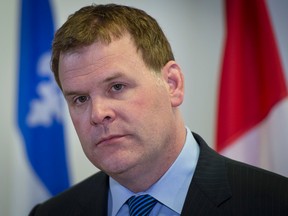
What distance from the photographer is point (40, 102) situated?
2.28m

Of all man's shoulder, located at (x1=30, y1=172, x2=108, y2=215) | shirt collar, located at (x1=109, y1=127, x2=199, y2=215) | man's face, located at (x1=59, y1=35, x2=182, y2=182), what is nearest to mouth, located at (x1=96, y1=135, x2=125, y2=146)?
man's face, located at (x1=59, y1=35, x2=182, y2=182)

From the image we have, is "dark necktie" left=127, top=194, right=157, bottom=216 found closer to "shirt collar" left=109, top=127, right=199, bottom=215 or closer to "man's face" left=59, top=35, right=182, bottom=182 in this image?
"shirt collar" left=109, top=127, right=199, bottom=215

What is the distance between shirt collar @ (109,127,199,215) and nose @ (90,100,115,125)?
1.04 ft

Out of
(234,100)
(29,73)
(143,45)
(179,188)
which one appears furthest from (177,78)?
(29,73)

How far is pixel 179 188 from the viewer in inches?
57.2

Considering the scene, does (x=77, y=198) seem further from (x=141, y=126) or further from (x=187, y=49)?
(x=187, y=49)

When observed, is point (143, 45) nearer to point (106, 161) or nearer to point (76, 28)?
point (76, 28)

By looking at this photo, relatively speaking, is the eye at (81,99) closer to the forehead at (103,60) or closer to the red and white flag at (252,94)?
the forehead at (103,60)

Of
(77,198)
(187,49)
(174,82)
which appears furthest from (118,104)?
(187,49)

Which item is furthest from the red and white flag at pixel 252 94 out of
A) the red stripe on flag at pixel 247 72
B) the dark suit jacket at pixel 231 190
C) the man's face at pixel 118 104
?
the man's face at pixel 118 104

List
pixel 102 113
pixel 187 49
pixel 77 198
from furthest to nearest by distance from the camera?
pixel 187 49 < pixel 77 198 < pixel 102 113

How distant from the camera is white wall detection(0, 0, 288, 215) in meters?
2.57

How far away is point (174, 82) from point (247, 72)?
0.77 metres

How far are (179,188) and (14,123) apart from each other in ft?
3.96
